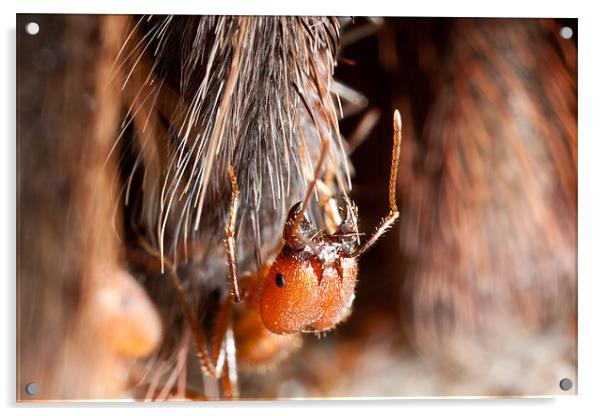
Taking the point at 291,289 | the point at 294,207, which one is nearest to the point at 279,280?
the point at 291,289

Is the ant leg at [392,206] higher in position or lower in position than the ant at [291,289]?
higher

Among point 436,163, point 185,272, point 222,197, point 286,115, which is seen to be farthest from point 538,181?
point 185,272

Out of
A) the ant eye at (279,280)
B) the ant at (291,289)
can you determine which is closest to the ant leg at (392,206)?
the ant at (291,289)

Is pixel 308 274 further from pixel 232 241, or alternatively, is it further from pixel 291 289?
pixel 232 241

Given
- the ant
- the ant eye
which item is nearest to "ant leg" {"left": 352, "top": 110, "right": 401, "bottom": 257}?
the ant

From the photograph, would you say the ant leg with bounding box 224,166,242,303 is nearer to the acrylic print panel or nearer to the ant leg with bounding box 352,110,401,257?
the acrylic print panel

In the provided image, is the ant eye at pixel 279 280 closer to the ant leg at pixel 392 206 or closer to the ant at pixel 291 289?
the ant at pixel 291 289
